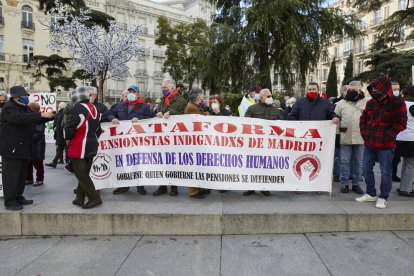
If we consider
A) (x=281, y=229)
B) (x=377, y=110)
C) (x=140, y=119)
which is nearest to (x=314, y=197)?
(x=281, y=229)

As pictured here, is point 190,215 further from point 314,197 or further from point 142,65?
point 142,65

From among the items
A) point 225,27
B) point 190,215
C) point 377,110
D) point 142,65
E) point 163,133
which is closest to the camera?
point 190,215

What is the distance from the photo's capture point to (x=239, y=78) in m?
19.2

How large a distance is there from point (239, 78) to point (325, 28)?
16.2 feet

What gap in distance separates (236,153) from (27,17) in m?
50.2

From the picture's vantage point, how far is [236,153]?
538cm

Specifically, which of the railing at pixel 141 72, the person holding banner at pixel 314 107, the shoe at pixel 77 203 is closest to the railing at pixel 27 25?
the railing at pixel 141 72

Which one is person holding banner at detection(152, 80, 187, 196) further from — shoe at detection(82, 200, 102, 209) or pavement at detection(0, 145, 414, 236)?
shoe at detection(82, 200, 102, 209)

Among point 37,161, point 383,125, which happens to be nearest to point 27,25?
point 37,161

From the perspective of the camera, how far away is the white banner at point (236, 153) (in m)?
5.39

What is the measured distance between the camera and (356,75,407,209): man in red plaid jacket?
4789 mm

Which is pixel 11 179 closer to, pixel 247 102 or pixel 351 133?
pixel 351 133

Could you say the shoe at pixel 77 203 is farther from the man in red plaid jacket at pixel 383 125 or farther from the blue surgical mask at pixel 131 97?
the man in red plaid jacket at pixel 383 125

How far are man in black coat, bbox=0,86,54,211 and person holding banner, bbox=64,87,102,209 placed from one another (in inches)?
14.0
